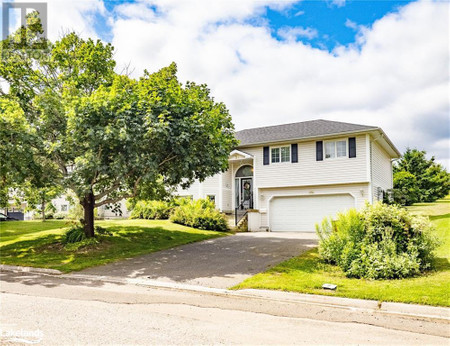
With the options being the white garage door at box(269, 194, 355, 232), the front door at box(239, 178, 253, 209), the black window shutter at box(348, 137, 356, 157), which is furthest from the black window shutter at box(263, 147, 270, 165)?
the black window shutter at box(348, 137, 356, 157)

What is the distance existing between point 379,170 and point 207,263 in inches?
595

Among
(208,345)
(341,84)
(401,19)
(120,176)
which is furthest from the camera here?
(341,84)

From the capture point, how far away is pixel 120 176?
11062 millimetres

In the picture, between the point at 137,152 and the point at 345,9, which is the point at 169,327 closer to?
the point at 137,152

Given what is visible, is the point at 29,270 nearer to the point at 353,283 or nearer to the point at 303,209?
the point at 353,283

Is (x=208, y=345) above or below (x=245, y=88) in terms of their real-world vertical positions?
below

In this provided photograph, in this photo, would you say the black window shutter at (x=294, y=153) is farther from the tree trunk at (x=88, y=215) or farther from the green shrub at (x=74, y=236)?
the green shrub at (x=74, y=236)

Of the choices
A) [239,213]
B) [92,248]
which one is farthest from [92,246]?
[239,213]

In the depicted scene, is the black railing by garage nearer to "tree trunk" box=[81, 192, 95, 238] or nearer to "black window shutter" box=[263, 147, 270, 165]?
"black window shutter" box=[263, 147, 270, 165]

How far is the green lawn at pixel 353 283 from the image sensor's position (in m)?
6.46

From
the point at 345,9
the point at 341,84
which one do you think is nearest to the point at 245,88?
the point at 341,84

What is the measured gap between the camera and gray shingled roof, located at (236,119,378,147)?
19.9m

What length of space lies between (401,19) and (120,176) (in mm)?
9431

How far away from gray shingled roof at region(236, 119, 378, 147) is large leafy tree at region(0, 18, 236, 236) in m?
7.87
